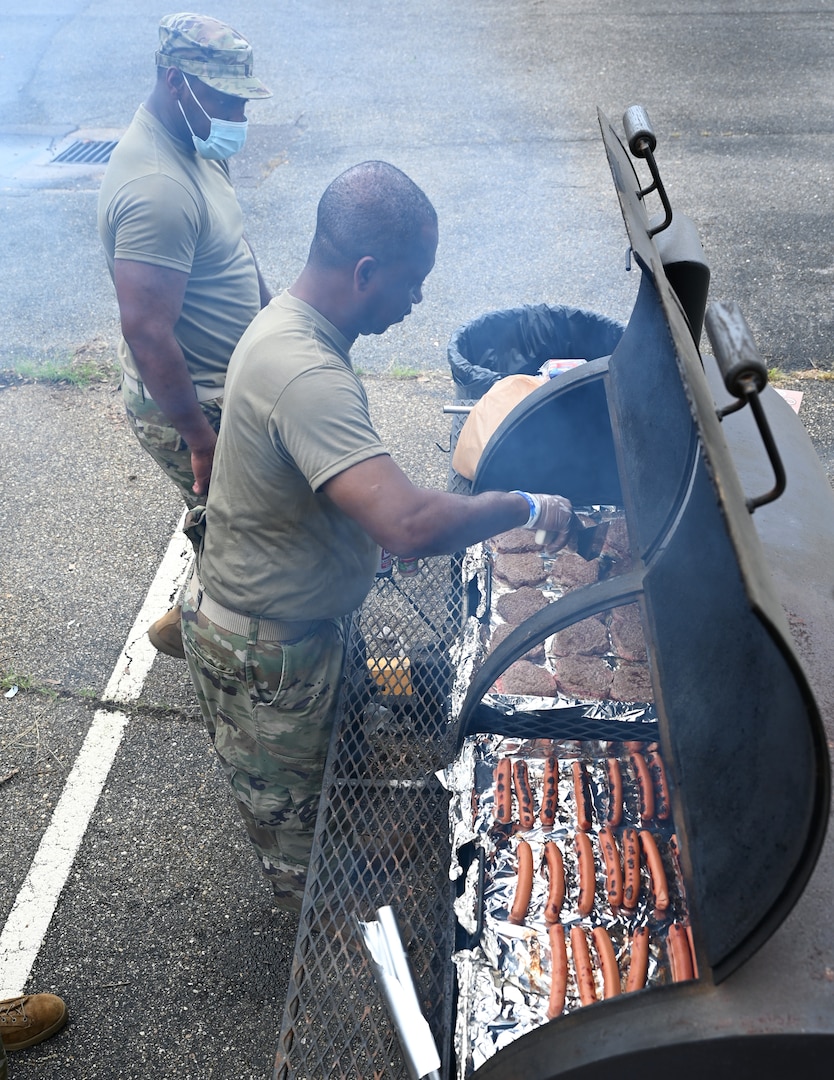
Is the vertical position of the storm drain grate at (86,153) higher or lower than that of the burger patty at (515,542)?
higher

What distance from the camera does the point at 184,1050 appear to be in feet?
8.59

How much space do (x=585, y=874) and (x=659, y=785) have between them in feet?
1.16

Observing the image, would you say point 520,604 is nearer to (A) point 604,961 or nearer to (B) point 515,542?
(B) point 515,542

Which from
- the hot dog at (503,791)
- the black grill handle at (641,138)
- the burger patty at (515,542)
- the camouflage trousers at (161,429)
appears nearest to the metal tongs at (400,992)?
the hot dog at (503,791)

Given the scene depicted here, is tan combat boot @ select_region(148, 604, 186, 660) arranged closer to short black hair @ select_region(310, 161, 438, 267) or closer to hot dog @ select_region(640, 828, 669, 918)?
short black hair @ select_region(310, 161, 438, 267)

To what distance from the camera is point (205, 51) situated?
3064 millimetres

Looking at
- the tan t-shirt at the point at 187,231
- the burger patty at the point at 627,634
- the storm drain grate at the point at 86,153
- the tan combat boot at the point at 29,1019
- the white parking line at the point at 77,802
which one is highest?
the tan t-shirt at the point at 187,231

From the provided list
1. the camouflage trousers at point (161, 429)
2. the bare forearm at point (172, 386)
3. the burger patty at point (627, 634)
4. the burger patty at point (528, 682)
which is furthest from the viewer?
the camouflage trousers at point (161, 429)

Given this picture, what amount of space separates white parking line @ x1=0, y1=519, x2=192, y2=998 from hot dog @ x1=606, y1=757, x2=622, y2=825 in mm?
2074

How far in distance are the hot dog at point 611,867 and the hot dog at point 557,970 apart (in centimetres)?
15

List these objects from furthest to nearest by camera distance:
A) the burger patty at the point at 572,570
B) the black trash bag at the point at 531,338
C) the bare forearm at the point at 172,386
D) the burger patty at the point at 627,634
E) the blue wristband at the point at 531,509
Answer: the black trash bag at the point at 531,338 < the bare forearm at the point at 172,386 < the burger patty at the point at 572,570 < the burger patty at the point at 627,634 < the blue wristband at the point at 531,509

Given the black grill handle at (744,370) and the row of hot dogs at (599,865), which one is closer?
the black grill handle at (744,370)

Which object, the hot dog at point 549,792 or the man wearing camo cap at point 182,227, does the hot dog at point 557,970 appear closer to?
the hot dog at point 549,792

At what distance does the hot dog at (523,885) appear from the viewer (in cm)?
201
